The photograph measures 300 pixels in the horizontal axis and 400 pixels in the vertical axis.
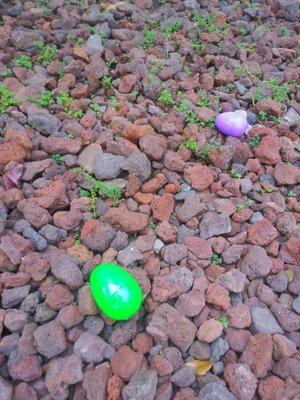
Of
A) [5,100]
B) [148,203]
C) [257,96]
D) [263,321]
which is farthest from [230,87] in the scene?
[263,321]

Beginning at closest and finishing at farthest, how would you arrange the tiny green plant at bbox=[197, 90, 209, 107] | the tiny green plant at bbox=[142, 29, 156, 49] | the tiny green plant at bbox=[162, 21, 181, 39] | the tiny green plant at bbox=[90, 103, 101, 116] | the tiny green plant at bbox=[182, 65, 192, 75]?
the tiny green plant at bbox=[90, 103, 101, 116] < the tiny green plant at bbox=[197, 90, 209, 107] < the tiny green plant at bbox=[182, 65, 192, 75] < the tiny green plant at bbox=[142, 29, 156, 49] < the tiny green plant at bbox=[162, 21, 181, 39]

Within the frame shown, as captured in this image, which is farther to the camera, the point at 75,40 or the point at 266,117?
the point at 75,40

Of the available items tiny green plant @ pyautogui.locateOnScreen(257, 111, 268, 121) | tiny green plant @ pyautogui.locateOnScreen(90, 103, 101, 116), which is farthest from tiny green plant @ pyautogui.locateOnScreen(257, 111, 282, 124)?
tiny green plant @ pyautogui.locateOnScreen(90, 103, 101, 116)

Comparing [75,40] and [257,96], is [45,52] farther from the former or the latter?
[257,96]

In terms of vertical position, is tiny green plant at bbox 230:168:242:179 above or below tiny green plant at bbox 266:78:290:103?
below

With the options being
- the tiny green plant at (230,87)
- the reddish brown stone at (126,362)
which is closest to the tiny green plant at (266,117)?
the tiny green plant at (230,87)

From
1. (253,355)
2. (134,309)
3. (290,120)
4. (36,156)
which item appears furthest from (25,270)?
(290,120)

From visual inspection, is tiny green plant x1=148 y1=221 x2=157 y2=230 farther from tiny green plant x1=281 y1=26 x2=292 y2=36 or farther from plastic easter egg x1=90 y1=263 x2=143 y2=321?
tiny green plant x1=281 y1=26 x2=292 y2=36
